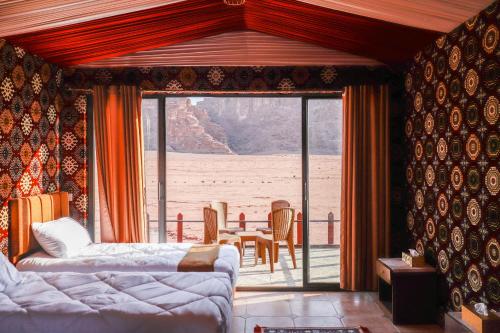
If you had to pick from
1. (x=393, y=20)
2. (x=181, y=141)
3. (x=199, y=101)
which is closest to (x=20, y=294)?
(x=393, y=20)

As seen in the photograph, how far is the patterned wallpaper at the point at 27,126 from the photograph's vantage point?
3.88 meters

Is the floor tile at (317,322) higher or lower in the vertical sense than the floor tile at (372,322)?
higher

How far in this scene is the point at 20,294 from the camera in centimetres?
290

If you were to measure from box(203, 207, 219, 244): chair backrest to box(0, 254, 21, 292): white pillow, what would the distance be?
293cm

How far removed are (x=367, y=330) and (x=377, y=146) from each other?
198cm

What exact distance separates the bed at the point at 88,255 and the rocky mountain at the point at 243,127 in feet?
39.1

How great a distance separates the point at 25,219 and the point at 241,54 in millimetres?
2718

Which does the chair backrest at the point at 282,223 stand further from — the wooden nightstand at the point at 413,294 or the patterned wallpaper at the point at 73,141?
the patterned wallpaper at the point at 73,141

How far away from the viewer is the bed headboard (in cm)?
387

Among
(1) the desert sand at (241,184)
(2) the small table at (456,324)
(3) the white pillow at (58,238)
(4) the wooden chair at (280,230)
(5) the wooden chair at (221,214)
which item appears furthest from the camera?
(1) the desert sand at (241,184)

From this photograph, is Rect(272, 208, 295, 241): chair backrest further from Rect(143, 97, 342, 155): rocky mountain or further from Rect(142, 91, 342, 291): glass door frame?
Rect(143, 97, 342, 155): rocky mountain

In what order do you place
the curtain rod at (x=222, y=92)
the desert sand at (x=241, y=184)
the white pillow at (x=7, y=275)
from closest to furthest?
1. the white pillow at (x=7, y=275)
2. the curtain rod at (x=222, y=92)
3. the desert sand at (x=241, y=184)

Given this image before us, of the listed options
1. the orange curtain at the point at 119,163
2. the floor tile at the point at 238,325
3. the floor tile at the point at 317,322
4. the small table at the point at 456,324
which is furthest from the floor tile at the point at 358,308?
the orange curtain at the point at 119,163

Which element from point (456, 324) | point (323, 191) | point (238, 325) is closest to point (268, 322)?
point (238, 325)
